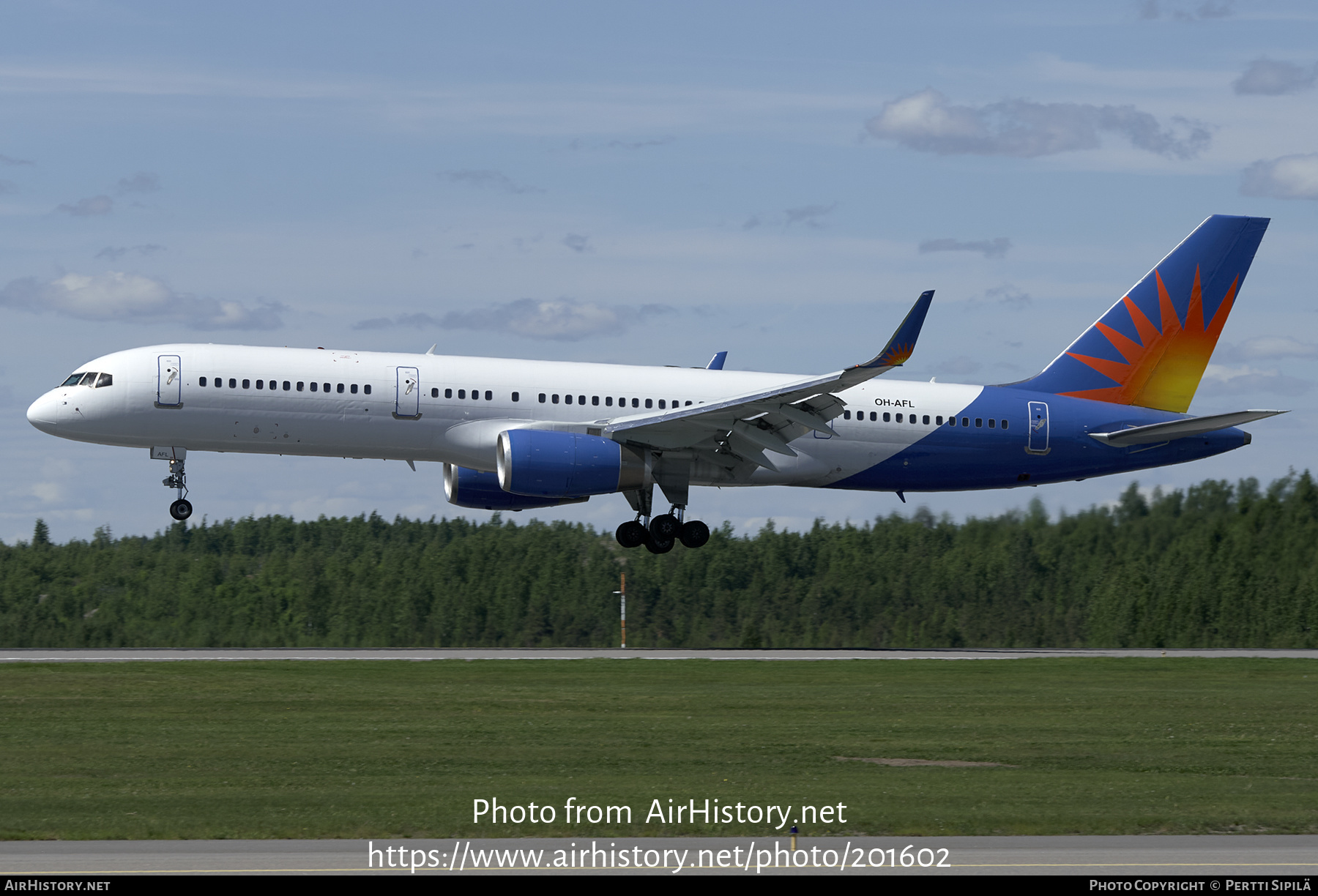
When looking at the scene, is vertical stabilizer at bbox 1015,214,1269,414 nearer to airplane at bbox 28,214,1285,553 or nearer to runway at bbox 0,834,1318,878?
airplane at bbox 28,214,1285,553

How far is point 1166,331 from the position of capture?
43438 mm

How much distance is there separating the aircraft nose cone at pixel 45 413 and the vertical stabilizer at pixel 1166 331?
25.9 m

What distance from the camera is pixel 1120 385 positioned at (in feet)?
141

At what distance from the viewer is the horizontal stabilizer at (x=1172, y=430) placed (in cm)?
3909

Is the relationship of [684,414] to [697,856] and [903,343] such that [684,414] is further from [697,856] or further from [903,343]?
[697,856]

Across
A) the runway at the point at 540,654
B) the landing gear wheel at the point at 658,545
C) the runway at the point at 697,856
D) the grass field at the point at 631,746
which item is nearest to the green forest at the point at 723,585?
the runway at the point at 540,654

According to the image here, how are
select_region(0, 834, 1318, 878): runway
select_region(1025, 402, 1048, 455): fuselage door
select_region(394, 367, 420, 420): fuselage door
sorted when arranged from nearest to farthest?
select_region(0, 834, 1318, 878): runway < select_region(394, 367, 420, 420): fuselage door < select_region(1025, 402, 1048, 455): fuselage door

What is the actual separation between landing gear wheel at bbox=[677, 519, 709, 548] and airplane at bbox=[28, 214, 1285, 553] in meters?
0.07

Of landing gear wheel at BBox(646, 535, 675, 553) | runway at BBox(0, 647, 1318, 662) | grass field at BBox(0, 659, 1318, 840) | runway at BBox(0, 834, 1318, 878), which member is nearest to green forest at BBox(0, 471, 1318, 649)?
runway at BBox(0, 647, 1318, 662)

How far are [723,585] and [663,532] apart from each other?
3334 cm

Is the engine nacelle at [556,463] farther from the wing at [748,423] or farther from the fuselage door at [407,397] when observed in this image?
the fuselage door at [407,397]

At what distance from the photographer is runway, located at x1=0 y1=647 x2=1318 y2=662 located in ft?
118

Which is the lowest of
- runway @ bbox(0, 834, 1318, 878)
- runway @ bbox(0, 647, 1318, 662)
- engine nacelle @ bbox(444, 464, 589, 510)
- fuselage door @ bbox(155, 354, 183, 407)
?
runway @ bbox(0, 834, 1318, 878)

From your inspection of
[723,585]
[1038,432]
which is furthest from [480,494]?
[723,585]
